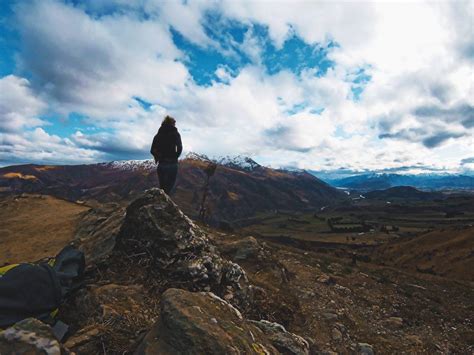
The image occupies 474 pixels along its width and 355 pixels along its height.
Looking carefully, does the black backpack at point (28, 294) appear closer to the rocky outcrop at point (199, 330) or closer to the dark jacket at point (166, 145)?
the rocky outcrop at point (199, 330)

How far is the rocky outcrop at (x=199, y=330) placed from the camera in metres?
4.08

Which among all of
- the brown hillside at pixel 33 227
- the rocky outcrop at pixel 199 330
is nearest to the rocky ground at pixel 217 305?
the rocky outcrop at pixel 199 330

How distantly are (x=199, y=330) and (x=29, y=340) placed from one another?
→ 81.4 inches

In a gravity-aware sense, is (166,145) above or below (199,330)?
above

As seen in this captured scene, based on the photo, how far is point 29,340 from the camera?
366 centimetres

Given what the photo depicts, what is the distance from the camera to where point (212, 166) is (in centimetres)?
3834

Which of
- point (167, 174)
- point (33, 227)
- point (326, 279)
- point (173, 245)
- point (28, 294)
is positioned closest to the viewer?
point (28, 294)

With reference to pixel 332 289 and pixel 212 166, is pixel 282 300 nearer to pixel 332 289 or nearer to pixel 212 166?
pixel 332 289

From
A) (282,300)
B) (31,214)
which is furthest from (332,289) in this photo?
(31,214)

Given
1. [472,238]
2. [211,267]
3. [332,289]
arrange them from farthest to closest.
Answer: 1. [472,238]
2. [332,289]
3. [211,267]

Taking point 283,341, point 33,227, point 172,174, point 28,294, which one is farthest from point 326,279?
point 33,227

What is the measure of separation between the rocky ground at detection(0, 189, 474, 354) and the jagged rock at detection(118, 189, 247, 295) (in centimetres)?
3

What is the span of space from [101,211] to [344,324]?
544 inches

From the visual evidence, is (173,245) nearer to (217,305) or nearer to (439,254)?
(217,305)
